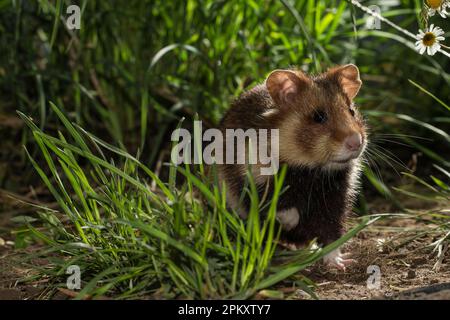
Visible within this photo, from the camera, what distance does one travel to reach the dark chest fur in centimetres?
286

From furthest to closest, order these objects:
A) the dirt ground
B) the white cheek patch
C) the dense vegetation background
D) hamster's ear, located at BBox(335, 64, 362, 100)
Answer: the dense vegetation background → hamster's ear, located at BBox(335, 64, 362, 100) → the white cheek patch → the dirt ground

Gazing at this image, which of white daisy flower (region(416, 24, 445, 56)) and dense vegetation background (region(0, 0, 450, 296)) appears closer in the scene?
white daisy flower (region(416, 24, 445, 56))

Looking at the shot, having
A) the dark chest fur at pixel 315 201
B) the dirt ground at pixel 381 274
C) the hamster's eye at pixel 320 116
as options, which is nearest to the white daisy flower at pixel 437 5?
the hamster's eye at pixel 320 116

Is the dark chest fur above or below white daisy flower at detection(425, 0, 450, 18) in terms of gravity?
below

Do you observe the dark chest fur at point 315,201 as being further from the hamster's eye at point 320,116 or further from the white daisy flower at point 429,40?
the white daisy flower at point 429,40

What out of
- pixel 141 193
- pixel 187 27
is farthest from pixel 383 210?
pixel 141 193

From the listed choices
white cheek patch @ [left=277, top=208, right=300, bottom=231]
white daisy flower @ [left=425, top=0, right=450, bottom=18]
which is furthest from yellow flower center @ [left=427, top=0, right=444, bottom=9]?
white cheek patch @ [left=277, top=208, right=300, bottom=231]

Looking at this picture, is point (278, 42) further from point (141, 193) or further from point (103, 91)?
point (141, 193)

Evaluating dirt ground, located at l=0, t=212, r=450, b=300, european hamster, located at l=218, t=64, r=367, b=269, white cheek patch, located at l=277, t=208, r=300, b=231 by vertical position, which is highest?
european hamster, located at l=218, t=64, r=367, b=269

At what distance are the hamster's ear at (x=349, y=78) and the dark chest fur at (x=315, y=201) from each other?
0.36 m

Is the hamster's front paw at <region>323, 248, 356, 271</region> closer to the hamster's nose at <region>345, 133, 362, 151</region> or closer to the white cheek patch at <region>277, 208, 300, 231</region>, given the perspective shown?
the white cheek patch at <region>277, 208, 300, 231</region>

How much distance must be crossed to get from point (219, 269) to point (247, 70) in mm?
2163

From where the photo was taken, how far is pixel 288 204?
2.84 metres

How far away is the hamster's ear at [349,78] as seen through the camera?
3.05 meters
